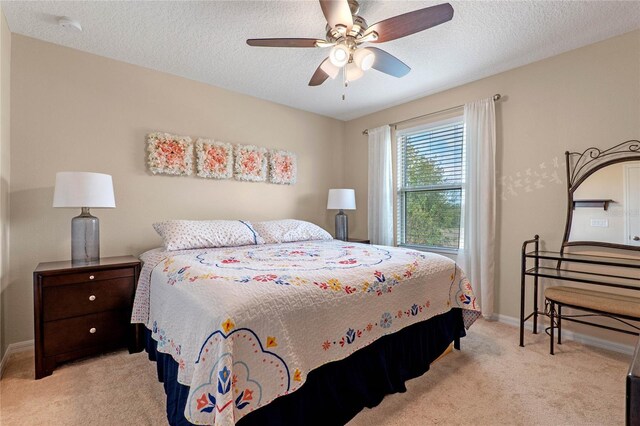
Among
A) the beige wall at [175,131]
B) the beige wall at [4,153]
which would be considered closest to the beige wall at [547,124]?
the beige wall at [175,131]

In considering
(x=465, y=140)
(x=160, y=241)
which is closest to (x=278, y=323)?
(x=160, y=241)

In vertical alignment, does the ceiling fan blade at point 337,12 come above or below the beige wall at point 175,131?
above

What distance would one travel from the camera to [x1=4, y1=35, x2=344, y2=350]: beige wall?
234 centimetres

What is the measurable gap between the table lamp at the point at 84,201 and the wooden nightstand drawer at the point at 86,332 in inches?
17.0

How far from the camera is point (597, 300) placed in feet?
6.85

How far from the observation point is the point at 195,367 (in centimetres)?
118

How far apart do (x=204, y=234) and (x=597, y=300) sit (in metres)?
3.04

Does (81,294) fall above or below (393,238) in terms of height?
below

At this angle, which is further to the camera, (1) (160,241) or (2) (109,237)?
(1) (160,241)

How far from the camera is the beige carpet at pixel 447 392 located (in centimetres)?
157

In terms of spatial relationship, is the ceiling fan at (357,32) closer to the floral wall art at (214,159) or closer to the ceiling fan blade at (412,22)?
the ceiling fan blade at (412,22)

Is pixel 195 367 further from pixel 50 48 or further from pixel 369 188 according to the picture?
pixel 369 188

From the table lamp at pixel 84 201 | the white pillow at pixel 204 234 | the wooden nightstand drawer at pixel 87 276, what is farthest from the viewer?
the white pillow at pixel 204 234

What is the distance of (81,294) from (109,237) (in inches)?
26.9
